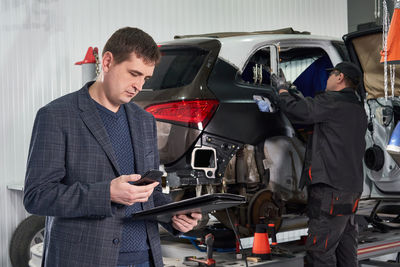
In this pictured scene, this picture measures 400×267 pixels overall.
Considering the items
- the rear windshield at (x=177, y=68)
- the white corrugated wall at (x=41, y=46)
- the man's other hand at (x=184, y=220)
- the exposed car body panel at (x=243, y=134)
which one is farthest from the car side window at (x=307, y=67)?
the man's other hand at (x=184, y=220)

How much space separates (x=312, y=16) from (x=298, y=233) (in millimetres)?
4908

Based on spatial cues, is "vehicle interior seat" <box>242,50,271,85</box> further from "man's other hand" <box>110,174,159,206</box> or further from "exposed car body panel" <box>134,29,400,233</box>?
"man's other hand" <box>110,174,159,206</box>

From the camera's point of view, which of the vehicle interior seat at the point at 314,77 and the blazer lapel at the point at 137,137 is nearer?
the blazer lapel at the point at 137,137

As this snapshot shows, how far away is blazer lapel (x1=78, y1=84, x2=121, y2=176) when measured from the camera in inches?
69.5

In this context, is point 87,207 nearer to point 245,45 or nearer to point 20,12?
point 245,45

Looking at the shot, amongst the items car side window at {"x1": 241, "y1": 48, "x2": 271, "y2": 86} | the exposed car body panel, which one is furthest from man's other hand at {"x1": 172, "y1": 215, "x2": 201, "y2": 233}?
car side window at {"x1": 241, "y1": 48, "x2": 271, "y2": 86}

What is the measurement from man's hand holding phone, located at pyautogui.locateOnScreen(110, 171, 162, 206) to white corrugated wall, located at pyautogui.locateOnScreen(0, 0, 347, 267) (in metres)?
5.31

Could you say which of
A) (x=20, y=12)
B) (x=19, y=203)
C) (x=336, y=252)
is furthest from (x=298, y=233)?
(x=20, y=12)

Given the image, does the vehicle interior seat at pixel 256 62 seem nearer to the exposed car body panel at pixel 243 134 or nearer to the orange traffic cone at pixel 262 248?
the exposed car body panel at pixel 243 134

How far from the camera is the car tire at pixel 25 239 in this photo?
6.27 m

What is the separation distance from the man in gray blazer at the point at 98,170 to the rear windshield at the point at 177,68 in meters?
2.00

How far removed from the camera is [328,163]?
409 centimetres

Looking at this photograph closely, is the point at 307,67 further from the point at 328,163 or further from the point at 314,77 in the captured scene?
the point at 328,163

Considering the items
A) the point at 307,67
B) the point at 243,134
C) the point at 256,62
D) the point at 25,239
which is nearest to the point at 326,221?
the point at 243,134
